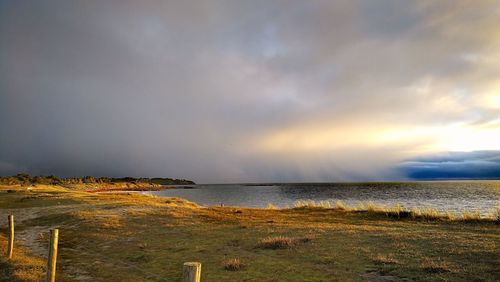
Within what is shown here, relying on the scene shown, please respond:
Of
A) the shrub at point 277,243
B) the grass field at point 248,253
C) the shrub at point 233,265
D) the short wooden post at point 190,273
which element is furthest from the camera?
the shrub at point 277,243

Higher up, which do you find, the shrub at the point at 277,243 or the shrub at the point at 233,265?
the shrub at the point at 277,243

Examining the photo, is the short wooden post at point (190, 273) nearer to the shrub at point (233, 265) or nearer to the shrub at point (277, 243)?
the shrub at point (233, 265)

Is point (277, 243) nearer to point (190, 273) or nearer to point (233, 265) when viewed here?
point (233, 265)

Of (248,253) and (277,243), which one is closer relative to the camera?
(248,253)

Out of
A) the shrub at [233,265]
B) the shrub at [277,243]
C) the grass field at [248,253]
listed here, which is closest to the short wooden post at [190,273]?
the grass field at [248,253]

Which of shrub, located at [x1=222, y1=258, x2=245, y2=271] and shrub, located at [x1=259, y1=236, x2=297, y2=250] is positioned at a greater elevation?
shrub, located at [x1=259, y1=236, x2=297, y2=250]

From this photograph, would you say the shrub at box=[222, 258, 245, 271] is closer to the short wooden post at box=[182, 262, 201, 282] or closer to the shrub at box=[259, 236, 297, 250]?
the shrub at box=[259, 236, 297, 250]

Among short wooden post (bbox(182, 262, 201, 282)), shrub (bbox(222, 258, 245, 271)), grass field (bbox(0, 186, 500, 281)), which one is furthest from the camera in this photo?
shrub (bbox(222, 258, 245, 271))

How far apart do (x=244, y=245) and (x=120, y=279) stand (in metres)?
7.88

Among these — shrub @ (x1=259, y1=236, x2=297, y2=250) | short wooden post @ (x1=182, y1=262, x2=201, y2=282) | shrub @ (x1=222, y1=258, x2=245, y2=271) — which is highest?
short wooden post @ (x1=182, y1=262, x2=201, y2=282)

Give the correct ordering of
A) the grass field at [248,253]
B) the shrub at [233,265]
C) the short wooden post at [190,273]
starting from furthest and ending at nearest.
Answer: the shrub at [233,265] → the grass field at [248,253] → the short wooden post at [190,273]

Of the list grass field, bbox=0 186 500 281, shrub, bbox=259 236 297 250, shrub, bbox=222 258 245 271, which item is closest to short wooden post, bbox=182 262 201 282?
grass field, bbox=0 186 500 281

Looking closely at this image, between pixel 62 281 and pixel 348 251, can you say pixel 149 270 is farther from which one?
pixel 348 251

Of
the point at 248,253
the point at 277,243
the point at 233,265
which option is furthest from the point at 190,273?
the point at 277,243
